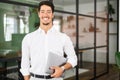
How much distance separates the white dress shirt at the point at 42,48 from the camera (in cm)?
170

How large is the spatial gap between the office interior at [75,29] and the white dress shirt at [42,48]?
996 millimetres

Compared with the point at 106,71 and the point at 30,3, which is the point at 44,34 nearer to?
the point at 30,3

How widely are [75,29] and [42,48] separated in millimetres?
2659

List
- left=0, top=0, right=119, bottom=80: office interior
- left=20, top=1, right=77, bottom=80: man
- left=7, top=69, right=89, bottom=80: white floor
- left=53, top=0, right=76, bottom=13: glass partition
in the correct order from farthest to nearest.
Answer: left=53, top=0, right=76, bottom=13: glass partition, left=7, top=69, right=89, bottom=80: white floor, left=0, top=0, right=119, bottom=80: office interior, left=20, top=1, right=77, bottom=80: man

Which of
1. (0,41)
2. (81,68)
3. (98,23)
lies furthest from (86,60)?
(0,41)

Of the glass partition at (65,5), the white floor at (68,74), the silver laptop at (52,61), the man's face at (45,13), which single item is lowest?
the white floor at (68,74)

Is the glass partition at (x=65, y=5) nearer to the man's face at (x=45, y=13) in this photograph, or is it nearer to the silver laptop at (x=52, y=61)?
the man's face at (x=45, y=13)

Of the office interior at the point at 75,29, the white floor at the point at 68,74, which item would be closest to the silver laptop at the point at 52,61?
the office interior at the point at 75,29

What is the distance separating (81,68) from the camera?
4.75 m

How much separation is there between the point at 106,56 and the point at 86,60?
1282mm

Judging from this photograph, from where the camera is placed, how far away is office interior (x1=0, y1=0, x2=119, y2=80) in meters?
2.72

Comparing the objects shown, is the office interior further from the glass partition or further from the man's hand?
the man's hand

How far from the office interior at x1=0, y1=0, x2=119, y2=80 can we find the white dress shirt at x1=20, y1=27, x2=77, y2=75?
996 mm

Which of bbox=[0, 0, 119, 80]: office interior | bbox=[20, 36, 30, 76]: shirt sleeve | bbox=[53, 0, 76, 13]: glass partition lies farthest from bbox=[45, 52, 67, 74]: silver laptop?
bbox=[53, 0, 76, 13]: glass partition
